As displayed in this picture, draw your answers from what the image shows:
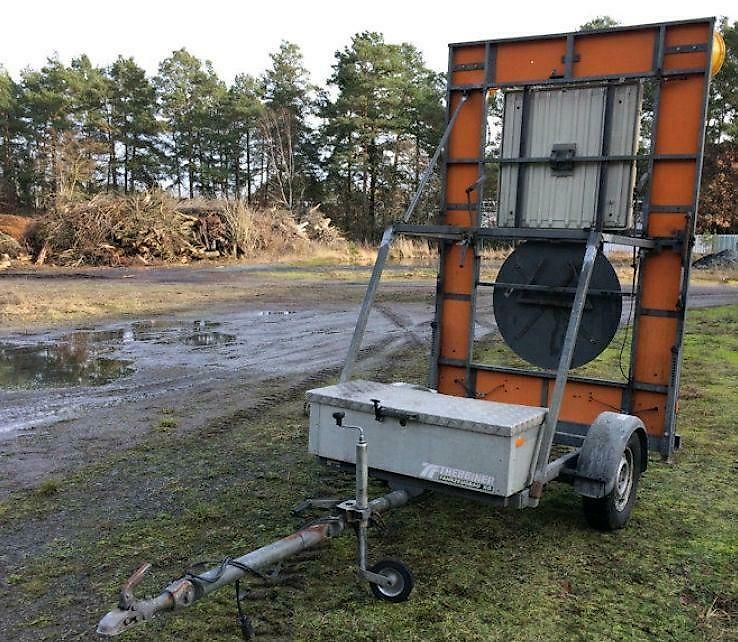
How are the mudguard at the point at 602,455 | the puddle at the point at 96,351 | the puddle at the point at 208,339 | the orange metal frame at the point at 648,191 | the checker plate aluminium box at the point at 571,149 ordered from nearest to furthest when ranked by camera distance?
the mudguard at the point at 602,455, the orange metal frame at the point at 648,191, the checker plate aluminium box at the point at 571,149, the puddle at the point at 96,351, the puddle at the point at 208,339

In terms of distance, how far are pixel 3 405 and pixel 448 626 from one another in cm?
669

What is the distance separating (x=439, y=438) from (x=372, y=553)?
967mm

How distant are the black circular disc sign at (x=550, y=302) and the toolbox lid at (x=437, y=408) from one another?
1.70 meters

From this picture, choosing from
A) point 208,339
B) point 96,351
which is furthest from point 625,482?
point 208,339

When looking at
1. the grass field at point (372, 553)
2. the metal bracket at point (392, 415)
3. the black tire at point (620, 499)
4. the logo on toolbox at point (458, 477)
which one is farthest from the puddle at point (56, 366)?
the black tire at point (620, 499)

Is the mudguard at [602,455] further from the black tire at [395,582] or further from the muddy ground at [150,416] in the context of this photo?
the muddy ground at [150,416]

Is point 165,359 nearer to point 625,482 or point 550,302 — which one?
point 550,302

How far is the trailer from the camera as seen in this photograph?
3949 millimetres

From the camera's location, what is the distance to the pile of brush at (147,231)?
99.4ft

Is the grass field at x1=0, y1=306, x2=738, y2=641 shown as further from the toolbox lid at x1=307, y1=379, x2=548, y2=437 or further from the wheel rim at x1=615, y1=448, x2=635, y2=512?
the toolbox lid at x1=307, y1=379, x2=548, y2=437

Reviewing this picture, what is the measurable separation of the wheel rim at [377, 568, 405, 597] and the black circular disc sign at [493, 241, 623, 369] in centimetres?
297

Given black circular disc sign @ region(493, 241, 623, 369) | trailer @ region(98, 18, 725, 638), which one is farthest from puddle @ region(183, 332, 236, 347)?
black circular disc sign @ region(493, 241, 623, 369)

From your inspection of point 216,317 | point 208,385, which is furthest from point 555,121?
point 216,317

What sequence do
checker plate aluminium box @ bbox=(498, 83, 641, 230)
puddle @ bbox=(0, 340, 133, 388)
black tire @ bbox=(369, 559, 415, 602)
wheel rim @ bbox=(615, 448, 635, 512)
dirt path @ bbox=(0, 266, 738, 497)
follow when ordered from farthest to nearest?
puddle @ bbox=(0, 340, 133, 388) < dirt path @ bbox=(0, 266, 738, 497) < checker plate aluminium box @ bbox=(498, 83, 641, 230) < wheel rim @ bbox=(615, 448, 635, 512) < black tire @ bbox=(369, 559, 415, 602)
